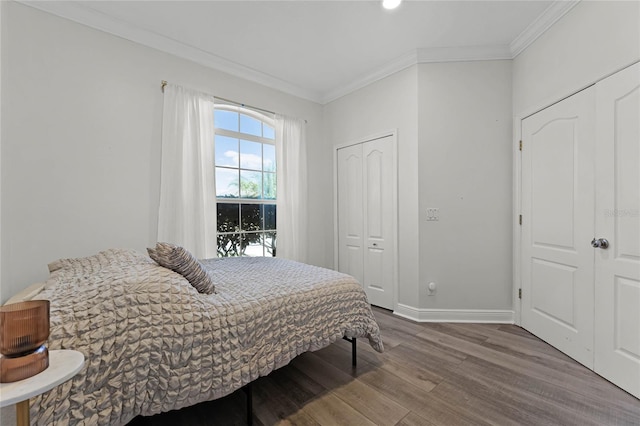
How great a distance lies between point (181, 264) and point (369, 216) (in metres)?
2.44

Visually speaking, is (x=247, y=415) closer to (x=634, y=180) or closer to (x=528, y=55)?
(x=634, y=180)

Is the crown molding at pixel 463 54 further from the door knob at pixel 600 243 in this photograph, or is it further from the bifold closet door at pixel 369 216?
the door knob at pixel 600 243

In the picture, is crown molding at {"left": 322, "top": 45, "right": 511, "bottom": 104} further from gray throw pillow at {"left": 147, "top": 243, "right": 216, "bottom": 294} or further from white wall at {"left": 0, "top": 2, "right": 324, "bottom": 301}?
gray throw pillow at {"left": 147, "top": 243, "right": 216, "bottom": 294}

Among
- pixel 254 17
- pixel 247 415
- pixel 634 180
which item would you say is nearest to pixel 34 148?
pixel 254 17

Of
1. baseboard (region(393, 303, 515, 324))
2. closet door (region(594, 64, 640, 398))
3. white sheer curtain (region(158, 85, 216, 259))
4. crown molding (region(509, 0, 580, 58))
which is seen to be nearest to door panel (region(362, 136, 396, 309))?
baseboard (region(393, 303, 515, 324))

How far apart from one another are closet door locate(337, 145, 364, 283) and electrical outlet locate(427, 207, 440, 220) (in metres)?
0.90

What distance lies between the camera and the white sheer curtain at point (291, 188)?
138 inches

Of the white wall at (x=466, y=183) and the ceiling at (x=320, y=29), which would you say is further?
the white wall at (x=466, y=183)

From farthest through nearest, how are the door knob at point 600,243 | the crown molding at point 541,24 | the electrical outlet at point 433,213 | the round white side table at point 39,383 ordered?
→ the electrical outlet at point 433,213 → the crown molding at point 541,24 → the door knob at point 600,243 → the round white side table at point 39,383

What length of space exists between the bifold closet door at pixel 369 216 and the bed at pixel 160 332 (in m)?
1.64

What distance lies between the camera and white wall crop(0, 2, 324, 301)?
1.97 m

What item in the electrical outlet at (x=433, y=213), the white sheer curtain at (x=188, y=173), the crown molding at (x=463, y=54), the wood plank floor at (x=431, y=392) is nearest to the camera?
the wood plank floor at (x=431, y=392)

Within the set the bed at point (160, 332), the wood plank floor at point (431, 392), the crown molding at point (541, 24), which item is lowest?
the wood plank floor at point (431, 392)

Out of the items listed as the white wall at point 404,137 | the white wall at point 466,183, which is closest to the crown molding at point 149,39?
the white wall at point 404,137
